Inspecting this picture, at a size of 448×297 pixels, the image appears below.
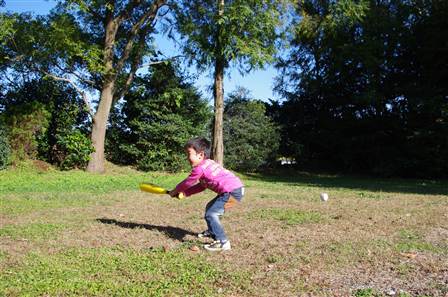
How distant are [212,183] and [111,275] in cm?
189

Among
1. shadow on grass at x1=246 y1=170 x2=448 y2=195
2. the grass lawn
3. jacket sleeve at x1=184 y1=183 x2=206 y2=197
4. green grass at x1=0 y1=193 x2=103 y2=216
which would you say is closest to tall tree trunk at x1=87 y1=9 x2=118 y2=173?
shadow on grass at x1=246 y1=170 x2=448 y2=195

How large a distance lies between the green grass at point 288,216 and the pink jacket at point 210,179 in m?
2.02

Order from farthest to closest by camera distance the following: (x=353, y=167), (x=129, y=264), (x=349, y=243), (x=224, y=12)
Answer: (x=353, y=167) → (x=224, y=12) → (x=349, y=243) → (x=129, y=264)

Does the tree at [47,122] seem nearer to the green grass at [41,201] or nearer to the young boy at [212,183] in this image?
the green grass at [41,201]

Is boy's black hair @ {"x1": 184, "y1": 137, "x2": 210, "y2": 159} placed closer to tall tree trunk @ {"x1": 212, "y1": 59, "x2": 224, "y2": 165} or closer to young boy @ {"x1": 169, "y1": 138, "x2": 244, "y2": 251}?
young boy @ {"x1": 169, "y1": 138, "x2": 244, "y2": 251}

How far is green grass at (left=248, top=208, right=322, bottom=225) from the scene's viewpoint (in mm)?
7836

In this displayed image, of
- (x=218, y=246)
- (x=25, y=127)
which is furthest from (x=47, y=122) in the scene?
(x=218, y=246)

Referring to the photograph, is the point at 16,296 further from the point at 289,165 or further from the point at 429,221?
the point at 289,165

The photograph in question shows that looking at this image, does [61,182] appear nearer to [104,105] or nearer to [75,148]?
[75,148]

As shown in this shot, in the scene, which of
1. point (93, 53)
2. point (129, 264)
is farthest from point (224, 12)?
point (129, 264)

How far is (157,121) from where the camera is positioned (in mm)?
20000

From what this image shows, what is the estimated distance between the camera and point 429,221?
7.84 metres

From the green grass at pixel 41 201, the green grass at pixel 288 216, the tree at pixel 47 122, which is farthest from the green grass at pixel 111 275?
→ the tree at pixel 47 122

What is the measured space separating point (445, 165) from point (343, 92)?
24.6ft
